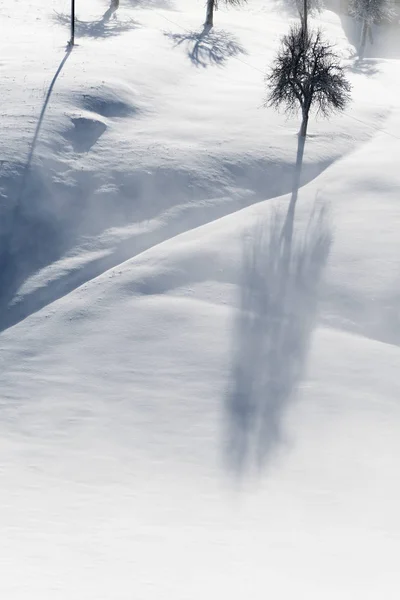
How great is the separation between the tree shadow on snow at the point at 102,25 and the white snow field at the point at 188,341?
4643 millimetres

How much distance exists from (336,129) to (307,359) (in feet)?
50.6

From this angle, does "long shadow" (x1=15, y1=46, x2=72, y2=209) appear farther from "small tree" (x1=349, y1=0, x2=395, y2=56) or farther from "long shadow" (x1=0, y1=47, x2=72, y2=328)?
"small tree" (x1=349, y1=0, x2=395, y2=56)

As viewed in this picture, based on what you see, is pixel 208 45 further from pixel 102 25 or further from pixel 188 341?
pixel 188 341

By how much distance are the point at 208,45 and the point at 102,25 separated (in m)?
6.21

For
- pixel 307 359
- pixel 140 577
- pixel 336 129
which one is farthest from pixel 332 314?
pixel 336 129

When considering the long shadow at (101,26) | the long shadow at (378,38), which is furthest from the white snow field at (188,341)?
the long shadow at (378,38)

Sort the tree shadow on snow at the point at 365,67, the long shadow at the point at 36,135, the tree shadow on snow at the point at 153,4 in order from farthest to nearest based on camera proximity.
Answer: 1. the tree shadow on snow at the point at 153,4
2. the tree shadow on snow at the point at 365,67
3. the long shadow at the point at 36,135

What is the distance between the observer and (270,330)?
22.4 m

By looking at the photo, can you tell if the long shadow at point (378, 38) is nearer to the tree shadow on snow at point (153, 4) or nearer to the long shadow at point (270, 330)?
the tree shadow on snow at point (153, 4)

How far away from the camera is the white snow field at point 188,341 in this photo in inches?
598

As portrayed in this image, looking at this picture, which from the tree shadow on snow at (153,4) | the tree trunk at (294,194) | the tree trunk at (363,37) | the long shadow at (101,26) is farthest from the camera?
the tree shadow on snow at (153,4)

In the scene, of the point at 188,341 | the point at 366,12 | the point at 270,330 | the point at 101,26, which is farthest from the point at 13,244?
the point at 366,12

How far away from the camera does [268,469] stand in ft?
59.3

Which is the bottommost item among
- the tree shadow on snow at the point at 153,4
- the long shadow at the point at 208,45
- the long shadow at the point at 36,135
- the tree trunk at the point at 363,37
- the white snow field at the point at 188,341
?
the white snow field at the point at 188,341
